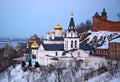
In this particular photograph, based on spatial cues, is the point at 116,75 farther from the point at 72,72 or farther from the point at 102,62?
the point at 102,62

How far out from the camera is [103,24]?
13203 millimetres

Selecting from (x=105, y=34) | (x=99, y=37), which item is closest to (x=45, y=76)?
(x=99, y=37)

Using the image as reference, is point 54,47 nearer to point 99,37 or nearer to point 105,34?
point 99,37

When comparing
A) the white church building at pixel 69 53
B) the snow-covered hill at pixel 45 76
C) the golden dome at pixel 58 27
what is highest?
the golden dome at pixel 58 27

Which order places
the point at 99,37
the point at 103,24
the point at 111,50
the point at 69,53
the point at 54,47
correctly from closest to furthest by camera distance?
the point at 69,53 < the point at 111,50 < the point at 54,47 < the point at 99,37 < the point at 103,24

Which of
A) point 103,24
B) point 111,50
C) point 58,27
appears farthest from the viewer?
point 103,24

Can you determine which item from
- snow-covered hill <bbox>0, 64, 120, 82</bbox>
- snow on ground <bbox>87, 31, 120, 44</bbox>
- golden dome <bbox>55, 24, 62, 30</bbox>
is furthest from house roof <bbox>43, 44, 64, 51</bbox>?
snow on ground <bbox>87, 31, 120, 44</bbox>

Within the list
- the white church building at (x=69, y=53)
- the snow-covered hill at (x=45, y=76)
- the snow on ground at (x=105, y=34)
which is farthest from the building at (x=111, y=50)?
the snow on ground at (x=105, y=34)

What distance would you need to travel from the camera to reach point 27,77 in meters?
8.11

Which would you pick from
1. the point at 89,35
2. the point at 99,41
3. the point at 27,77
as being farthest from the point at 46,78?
the point at 89,35

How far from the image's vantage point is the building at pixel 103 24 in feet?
41.9

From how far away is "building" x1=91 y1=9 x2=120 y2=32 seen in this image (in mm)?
12785

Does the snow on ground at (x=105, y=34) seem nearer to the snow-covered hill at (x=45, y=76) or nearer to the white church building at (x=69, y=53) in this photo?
the white church building at (x=69, y=53)

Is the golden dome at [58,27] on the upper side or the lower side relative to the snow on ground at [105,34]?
upper
